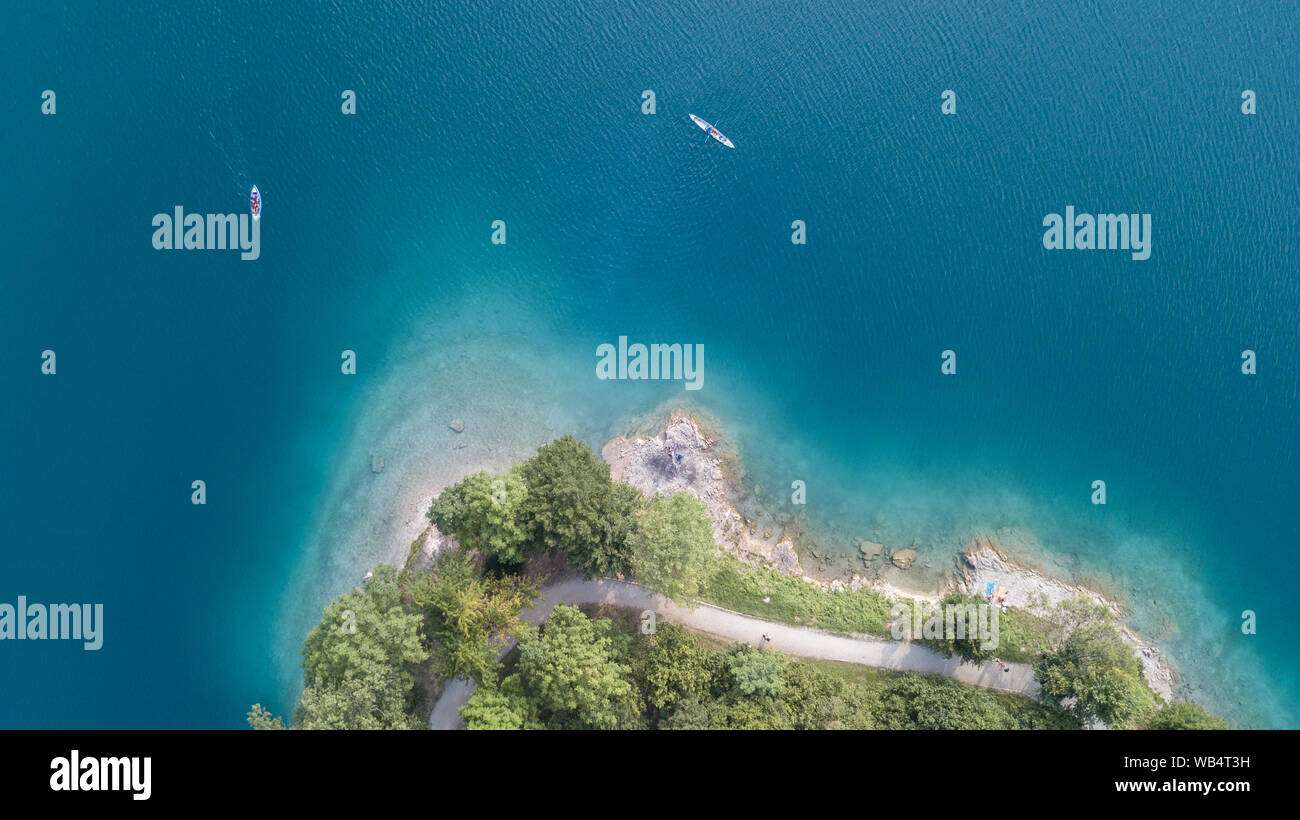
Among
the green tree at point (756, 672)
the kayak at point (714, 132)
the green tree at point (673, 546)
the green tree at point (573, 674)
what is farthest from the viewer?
the kayak at point (714, 132)

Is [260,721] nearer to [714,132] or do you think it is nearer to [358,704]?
[358,704]

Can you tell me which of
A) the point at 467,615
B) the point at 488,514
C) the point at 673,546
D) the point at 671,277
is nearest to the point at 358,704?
the point at 467,615

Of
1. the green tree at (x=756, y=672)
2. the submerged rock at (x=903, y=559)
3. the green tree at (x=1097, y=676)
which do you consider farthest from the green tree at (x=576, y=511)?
the green tree at (x=1097, y=676)

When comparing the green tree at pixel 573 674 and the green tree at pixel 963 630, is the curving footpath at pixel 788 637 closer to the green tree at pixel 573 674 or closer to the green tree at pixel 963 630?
the green tree at pixel 963 630

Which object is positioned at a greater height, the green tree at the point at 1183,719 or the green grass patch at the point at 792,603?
the green grass patch at the point at 792,603

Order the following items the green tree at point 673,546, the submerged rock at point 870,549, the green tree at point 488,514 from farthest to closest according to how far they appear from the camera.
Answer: the submerged rock at point 870,549
the green tree at point 488,514
the green tree at point 673,546

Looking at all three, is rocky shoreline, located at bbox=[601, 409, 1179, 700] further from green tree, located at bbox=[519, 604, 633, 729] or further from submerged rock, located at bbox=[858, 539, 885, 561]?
green tree, located at bbox=[519, 604, 633, 729]
